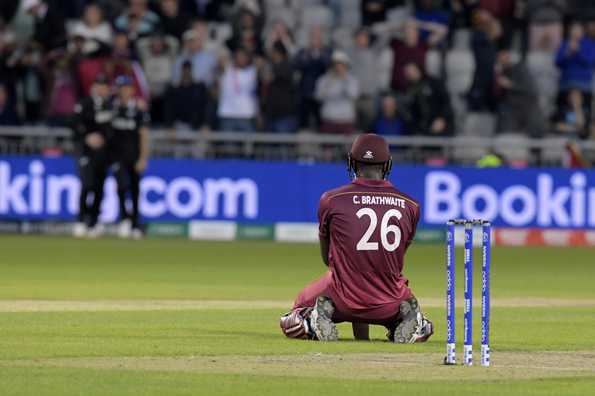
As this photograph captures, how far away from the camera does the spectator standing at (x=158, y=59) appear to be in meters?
30.9

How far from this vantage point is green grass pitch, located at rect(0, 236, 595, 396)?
34.5ft

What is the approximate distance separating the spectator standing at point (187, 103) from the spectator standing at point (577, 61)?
6426 mm

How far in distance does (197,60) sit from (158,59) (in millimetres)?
744

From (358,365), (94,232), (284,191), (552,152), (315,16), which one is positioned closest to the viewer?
(358,365)

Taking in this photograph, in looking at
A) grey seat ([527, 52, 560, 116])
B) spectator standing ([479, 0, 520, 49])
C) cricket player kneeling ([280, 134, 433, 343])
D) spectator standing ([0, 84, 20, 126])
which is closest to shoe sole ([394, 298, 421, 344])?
cricket player kneeling ([280, 134, 433, 343])

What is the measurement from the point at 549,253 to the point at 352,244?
15.2 meters

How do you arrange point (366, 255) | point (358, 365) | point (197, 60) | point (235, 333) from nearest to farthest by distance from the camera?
point (358, 365) < point (366, 255) < point (235, 333) < point (197, 60)

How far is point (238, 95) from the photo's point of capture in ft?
99.6

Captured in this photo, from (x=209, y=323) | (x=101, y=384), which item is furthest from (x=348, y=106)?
(x=101, y=384)

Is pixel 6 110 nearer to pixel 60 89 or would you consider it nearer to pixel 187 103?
pixel 60 89

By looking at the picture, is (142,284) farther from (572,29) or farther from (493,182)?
(572,29)

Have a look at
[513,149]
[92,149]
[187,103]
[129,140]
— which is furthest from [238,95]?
[513,149]

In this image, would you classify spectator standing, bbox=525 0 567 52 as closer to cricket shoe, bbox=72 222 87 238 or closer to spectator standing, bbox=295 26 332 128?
spectator standing, bbox=295 26 332 128

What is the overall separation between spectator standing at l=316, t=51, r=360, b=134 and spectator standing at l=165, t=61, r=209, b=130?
6.76 feet
